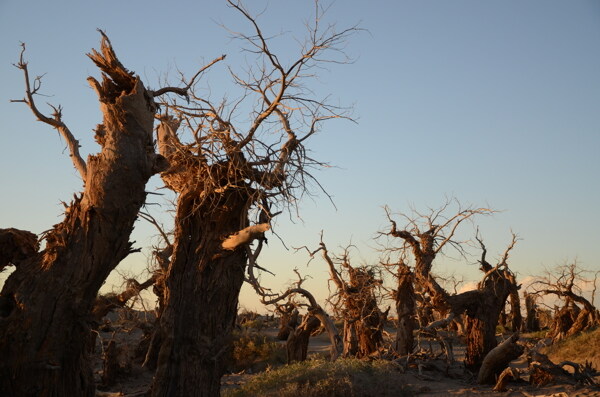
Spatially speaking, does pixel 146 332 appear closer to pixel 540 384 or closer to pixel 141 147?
pixel 540 384

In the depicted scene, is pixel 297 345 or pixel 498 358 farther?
pixel 297 345

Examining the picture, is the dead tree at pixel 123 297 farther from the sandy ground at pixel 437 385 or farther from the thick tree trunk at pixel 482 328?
the thick tree trunk at pixel 482 328

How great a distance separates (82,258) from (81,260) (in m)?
0.02

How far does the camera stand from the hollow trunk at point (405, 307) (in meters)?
17.4

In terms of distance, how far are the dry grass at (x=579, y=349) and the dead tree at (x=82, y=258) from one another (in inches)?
546

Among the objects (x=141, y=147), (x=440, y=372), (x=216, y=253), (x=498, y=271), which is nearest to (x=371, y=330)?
(x=440, y=372)

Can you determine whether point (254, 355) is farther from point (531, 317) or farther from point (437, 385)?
point (531, 317)

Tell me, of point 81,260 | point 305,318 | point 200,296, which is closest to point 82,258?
point 81,260

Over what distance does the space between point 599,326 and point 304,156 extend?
15378mm

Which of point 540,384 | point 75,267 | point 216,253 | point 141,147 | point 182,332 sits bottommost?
point 540,384

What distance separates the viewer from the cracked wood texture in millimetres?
6266

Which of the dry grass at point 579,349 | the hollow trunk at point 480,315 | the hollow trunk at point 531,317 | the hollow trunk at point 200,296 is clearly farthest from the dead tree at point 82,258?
the hollow trunk at point 531,317

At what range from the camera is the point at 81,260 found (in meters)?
6.60

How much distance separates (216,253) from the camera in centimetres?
866
